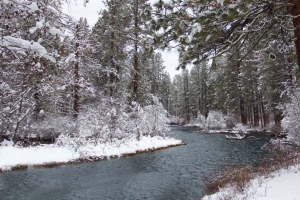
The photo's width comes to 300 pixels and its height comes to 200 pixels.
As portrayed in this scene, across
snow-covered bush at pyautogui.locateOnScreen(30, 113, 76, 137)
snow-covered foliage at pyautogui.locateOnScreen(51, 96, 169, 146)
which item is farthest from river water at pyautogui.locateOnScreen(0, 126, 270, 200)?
snow-covered bush at pyautogui.locateOnScreen(30, 113, 76, 137)

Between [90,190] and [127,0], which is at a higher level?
[127,0]

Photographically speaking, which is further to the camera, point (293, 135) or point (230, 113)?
point (230, 113)

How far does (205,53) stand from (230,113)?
34.4 metres

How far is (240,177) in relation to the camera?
719 cm

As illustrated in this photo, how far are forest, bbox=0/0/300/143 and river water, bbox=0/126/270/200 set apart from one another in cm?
256

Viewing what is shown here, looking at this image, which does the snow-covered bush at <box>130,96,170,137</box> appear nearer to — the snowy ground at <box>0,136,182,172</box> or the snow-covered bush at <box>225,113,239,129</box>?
the snowy ground at <box>0,136,182,172</box>

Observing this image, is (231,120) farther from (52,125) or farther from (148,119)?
(52,125)

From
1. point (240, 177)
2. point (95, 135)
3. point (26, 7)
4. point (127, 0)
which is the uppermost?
point (127, 0)

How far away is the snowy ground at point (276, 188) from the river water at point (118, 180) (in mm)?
2161

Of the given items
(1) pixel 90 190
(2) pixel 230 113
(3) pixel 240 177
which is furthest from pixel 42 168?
(2) pixel 230 113

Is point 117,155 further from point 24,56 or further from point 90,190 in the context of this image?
point 24,56

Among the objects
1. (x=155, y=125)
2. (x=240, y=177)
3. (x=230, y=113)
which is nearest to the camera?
(x=240, y=177)

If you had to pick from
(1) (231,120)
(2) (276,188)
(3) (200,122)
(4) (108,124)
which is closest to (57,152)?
(4) (108,124)

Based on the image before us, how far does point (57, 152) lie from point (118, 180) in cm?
526
